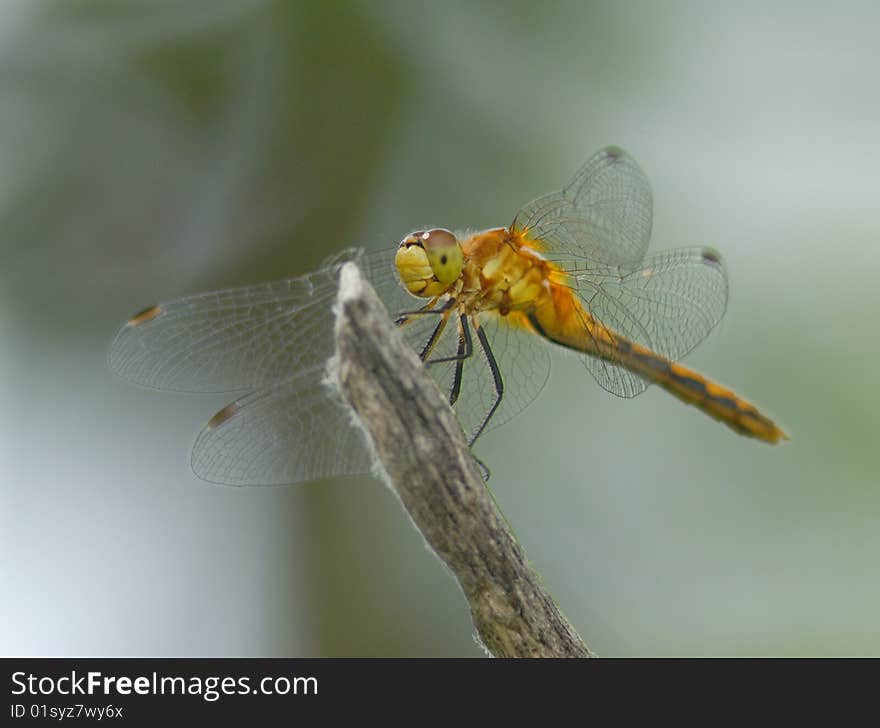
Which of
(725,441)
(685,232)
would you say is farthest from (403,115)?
(725,441)

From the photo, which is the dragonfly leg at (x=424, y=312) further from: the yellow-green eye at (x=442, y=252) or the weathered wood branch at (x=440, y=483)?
the weathered wood branch at (x=440, y=483)

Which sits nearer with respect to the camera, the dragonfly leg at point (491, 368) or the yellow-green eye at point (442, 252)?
the yellow-green eye at point (442, 252)

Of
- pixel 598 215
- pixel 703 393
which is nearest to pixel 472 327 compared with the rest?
pixel 598 215

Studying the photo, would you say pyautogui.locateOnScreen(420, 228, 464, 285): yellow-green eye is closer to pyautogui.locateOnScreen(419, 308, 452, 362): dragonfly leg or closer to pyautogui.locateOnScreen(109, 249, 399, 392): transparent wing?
pyautogui.locateOnScreen(419, 308, 452, 362): dragonfly leg

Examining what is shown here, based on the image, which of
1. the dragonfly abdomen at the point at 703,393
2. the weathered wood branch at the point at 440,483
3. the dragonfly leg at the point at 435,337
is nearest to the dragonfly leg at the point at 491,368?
the dragonfly leg at the point at 435,337

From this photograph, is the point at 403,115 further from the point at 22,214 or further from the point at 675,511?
the point at 675,511

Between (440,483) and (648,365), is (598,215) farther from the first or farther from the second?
(440,483)
